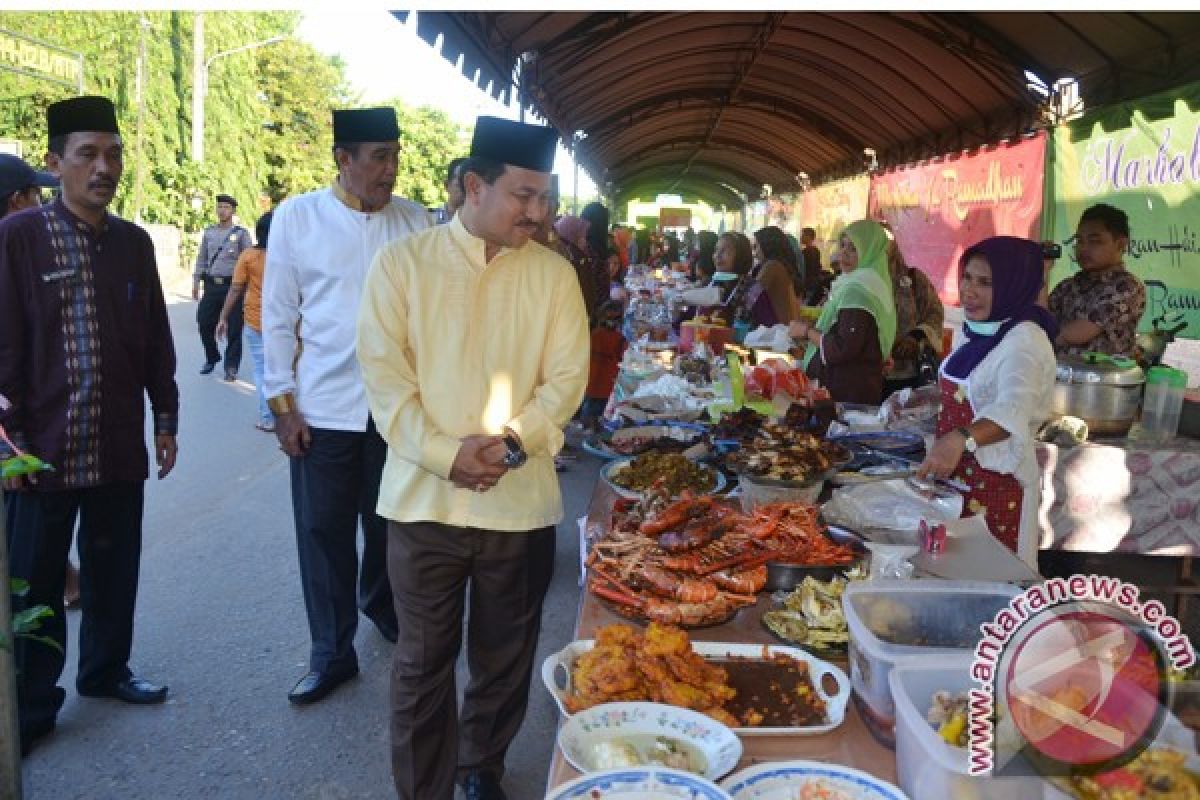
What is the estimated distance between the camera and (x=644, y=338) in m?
8.62

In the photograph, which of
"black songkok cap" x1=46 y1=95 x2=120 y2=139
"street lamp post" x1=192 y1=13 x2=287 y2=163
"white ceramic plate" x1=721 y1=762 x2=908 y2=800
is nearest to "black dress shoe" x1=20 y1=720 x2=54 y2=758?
"black songkok cap" x1=46 y1=95 x2=120 y2=139

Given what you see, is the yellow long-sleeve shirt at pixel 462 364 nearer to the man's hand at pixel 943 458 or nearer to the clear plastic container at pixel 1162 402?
the man's hand at pixel 943 458

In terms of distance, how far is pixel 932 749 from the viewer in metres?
1.27

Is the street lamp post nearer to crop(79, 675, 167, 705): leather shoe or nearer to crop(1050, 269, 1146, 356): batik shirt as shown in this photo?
crop(1050, 269, 1146, 356): batik shirt

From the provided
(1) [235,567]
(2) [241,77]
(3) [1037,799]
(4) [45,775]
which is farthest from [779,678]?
(2) [241,77]

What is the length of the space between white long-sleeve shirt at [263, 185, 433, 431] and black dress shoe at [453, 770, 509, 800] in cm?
132

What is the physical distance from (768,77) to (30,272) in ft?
40.6

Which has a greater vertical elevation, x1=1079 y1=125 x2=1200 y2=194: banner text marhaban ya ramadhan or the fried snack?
x1=1079 y1=125 x2=1200 y2=194: banner text marhaban ya ramadhan

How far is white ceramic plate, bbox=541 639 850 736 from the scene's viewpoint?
1.70 metres

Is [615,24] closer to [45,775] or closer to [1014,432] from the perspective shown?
[1014,432]

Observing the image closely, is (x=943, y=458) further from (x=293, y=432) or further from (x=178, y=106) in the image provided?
(x=178, y=106)

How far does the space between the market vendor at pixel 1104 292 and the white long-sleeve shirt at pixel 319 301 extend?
360 cm

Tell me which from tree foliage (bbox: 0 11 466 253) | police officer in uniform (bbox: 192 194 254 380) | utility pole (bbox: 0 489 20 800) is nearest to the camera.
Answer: utility pole (bbox: 0 489 20 800)

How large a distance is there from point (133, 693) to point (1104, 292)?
4.99m
